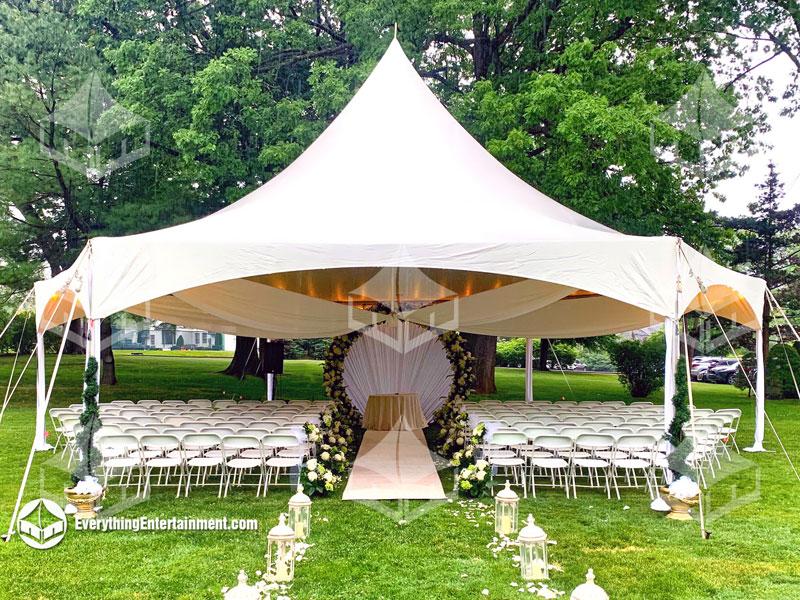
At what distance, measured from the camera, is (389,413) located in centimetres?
1102

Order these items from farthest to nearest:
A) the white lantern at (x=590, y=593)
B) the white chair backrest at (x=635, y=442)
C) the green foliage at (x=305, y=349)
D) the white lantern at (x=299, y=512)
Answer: the green foliage at (x=305, y=349) < the white chair backrest at (x=635, y=442) < the white lantern at (x=299, y=512) < the white lantern at (x=590, y=593)

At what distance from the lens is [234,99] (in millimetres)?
13039

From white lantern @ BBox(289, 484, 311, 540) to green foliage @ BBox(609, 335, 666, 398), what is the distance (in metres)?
13.4

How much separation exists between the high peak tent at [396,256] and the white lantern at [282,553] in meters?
2.96

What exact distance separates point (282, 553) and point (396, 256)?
10.6ft

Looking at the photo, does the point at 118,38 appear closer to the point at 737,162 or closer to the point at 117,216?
the point at 117,216

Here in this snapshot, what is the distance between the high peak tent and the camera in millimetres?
6422

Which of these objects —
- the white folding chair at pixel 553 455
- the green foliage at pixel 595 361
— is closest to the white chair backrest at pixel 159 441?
the white folding chair at pixel 553 455

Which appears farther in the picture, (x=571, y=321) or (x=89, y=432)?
(x=571, y=321)

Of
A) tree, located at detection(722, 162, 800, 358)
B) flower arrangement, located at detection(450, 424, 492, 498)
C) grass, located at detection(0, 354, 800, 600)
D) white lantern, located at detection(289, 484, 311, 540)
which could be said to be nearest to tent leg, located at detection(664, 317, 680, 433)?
grass, located at detection(0, 354, 800, 600)

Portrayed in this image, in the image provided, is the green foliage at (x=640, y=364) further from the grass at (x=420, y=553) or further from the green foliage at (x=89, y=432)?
the green foliage at (x=89, y=432)

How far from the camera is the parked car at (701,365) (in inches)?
985

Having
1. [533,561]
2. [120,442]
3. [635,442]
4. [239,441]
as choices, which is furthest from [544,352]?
[533,561]

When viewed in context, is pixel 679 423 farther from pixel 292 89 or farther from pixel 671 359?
pixel 292 89
